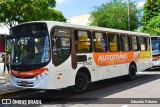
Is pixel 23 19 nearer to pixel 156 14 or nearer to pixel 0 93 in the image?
pixel 0 93

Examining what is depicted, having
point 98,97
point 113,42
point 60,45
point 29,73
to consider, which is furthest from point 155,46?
point 29,73

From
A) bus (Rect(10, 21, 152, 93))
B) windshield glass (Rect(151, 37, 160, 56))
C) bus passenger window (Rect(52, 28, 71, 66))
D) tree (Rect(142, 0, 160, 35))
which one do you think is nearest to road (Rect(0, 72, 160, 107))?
bus (Rect(10, 21, 152, 93))

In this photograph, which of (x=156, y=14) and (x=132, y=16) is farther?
(x=156, y=14)

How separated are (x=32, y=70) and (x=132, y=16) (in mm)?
36175

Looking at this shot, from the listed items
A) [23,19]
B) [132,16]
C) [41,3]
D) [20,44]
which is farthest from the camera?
[132,16]

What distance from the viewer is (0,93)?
12.4 m

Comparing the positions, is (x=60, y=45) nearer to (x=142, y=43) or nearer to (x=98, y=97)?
(x=98, y=97)

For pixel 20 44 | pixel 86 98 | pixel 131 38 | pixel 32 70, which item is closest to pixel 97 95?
pixel 86 98

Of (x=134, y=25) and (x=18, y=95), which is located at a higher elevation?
(x=134, y=25)

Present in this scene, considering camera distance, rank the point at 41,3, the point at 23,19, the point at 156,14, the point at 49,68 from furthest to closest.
→ the point at 156,14, the point at 41,3, the point at 23,19, the point at 49,68

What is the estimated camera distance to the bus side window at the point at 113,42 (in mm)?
15028

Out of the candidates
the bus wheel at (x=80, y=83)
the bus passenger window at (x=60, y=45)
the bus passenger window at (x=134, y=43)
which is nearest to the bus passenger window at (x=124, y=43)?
the bus passenger window at (x=134, y=43)

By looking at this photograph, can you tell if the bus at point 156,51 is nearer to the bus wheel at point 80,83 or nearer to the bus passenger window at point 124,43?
the bus passenger window at point 124,43

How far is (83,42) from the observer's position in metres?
13.0
